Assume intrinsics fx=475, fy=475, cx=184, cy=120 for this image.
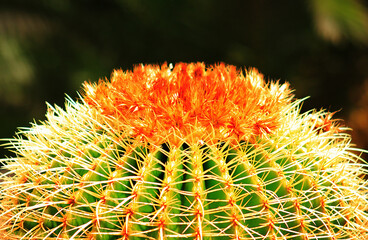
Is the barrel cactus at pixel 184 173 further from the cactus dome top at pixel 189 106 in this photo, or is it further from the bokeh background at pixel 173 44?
the bokeh background at pixel 173 44

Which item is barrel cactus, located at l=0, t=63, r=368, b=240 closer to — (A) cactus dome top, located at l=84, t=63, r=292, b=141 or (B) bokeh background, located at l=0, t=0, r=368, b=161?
(A) cactus dome top, located at l=84, t=63, r=292, b=141

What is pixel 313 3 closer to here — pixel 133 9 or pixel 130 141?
pixel 133 9

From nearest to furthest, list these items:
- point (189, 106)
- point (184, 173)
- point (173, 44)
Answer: point (184, 173)
point (189, 106)
point (173, 44)

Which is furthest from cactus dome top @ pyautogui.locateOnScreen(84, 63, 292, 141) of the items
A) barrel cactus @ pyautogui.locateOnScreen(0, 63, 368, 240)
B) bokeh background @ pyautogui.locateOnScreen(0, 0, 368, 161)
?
bokeh background @ pyautogui.locateOnScreen(0, 0, 368, 161)

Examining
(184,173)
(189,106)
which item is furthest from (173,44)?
(184,173)

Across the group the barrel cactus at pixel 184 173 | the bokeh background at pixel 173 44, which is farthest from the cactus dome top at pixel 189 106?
the bokeh background at pixel 173 44

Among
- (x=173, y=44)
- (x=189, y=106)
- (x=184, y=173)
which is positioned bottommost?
(x=184, y=173)

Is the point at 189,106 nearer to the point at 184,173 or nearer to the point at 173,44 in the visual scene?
the point at 184,173
